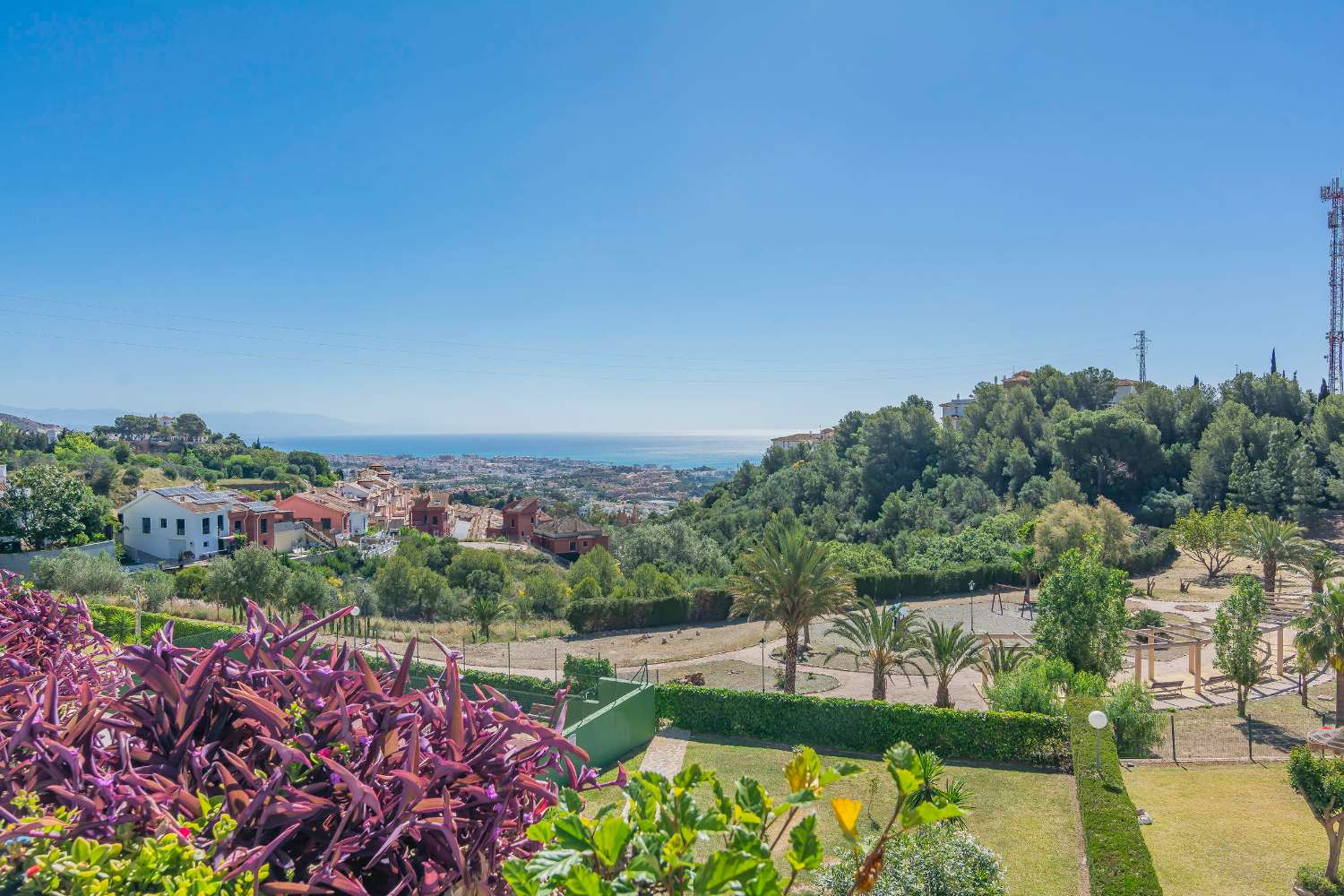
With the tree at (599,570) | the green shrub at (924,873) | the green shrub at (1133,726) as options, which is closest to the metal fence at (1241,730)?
the green shrub at (1133,726)

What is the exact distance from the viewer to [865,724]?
54.0ft

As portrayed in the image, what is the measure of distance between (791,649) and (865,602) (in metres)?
2.49

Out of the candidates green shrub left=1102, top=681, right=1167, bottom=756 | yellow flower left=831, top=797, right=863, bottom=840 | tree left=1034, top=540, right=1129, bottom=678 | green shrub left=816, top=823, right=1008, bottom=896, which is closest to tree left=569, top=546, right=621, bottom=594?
tree left=1034, top=540, right=1129, bottom=678

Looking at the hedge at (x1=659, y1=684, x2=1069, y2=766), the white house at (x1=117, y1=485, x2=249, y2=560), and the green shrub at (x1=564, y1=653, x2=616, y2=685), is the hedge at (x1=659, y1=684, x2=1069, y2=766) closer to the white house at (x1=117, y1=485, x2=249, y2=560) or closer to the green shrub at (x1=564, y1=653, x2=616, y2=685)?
the green shrub at (x1=564, y1=653, x2=616, y2=685)

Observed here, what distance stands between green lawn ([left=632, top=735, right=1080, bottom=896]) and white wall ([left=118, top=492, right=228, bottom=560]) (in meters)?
42.2

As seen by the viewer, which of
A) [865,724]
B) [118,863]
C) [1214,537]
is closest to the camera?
[118,863]

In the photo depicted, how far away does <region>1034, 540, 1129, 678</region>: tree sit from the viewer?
61.0ft

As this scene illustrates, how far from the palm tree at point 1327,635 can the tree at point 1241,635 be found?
134 centimetres

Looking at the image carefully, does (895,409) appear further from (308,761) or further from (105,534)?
(308,761)

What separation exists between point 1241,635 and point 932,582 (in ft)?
60.2

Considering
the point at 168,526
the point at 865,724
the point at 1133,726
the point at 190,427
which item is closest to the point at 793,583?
the point at 865,724

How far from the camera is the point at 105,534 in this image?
43.8 meters

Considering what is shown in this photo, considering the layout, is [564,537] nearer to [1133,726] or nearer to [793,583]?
[793,583]

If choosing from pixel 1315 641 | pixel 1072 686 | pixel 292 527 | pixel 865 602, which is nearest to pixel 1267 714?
pixel 1315 641
